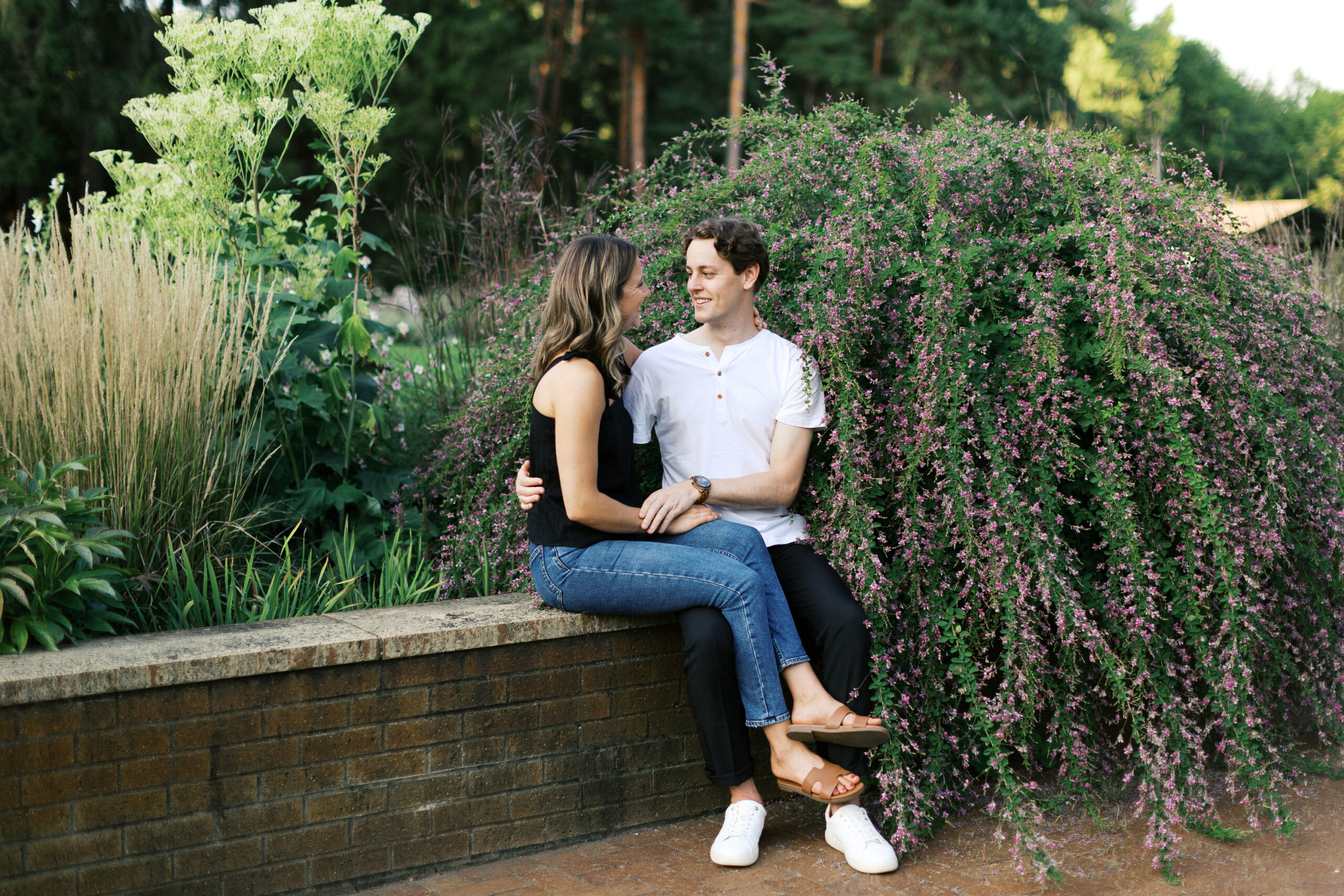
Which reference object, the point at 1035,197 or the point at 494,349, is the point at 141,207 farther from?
the point at 1035,197

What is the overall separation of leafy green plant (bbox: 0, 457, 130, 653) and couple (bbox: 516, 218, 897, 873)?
1.17 metres

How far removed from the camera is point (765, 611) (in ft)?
10.4

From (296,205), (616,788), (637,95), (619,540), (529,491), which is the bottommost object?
(616,788)

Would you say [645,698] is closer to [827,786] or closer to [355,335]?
[827,786]

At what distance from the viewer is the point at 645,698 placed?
331 cm

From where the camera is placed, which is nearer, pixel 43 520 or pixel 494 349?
pixel 43 520

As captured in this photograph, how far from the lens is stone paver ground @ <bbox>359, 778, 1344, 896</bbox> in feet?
9.40

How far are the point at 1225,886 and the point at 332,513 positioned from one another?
10.7 feet

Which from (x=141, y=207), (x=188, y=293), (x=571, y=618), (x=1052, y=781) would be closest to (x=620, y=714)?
(x=571, y=618)

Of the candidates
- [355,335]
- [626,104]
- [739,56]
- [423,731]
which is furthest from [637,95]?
[423,731]

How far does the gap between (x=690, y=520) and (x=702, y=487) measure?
0.38ft

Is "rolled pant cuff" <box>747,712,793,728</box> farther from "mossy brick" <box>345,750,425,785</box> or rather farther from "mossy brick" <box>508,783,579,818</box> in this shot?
"mossy brick" <box>345,750,425,785</box>

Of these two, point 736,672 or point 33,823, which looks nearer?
point 33,823

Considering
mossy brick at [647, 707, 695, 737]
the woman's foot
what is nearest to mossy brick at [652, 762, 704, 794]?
mossy brick at [647, 707, 695, 737]
